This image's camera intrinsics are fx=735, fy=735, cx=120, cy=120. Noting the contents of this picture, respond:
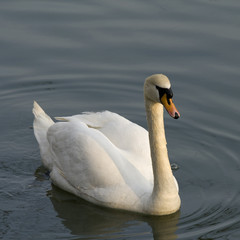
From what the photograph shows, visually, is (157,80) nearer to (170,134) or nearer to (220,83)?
(170,134)

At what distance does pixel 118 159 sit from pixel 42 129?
197cm

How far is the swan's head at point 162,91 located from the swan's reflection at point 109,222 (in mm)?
1628

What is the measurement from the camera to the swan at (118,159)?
9.60 m

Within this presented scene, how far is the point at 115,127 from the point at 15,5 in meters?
6.33

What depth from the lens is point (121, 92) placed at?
43.5 ft

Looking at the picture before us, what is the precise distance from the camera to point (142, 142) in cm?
1048

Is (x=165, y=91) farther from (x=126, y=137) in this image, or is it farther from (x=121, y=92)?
(x=121, y=92)

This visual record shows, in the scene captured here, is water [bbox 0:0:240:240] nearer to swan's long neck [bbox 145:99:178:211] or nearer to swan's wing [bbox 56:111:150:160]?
swan's long neck [bbox 145:99:178:211]

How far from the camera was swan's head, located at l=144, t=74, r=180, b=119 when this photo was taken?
897 cm

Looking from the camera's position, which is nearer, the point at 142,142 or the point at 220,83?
the point at 142,142

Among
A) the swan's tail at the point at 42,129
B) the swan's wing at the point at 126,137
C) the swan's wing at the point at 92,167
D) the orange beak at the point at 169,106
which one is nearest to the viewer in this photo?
the orange beak at the point at 169,106

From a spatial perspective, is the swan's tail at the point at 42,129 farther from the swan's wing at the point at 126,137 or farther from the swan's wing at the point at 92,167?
the swan's wing at the point at 126,137

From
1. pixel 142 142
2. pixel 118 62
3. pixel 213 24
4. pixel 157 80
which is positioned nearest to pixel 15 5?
pixel 118 62

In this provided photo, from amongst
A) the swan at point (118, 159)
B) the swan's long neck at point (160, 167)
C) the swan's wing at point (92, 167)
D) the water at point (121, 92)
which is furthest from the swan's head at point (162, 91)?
the water at point (121, 92)
